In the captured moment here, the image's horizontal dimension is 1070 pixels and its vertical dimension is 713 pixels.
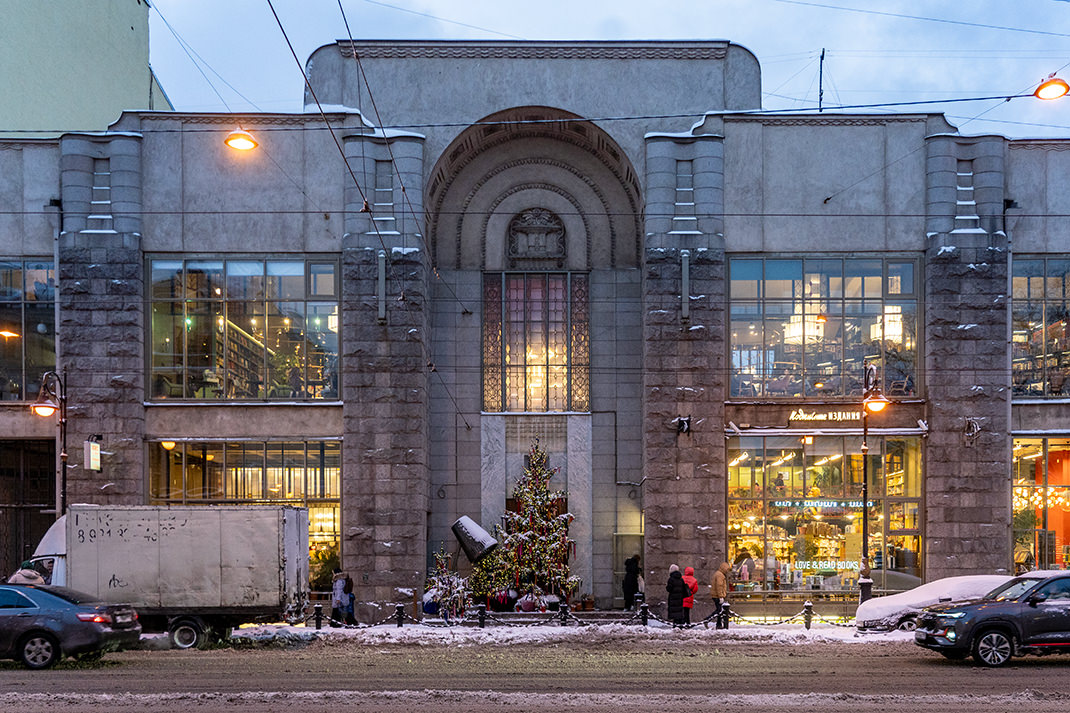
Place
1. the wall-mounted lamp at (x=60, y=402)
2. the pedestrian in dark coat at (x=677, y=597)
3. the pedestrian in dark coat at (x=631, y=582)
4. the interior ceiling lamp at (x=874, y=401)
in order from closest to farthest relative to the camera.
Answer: the interior ceiling lamp at (x=874, y=401)
the pedestrian in dark coat at (x=677, y=597)
the wall-mounted lamp at (x=60, y=402)
the pedestrian in dark coat at (x=631, y=582)

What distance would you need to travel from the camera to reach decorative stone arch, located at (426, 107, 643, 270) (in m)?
31.6

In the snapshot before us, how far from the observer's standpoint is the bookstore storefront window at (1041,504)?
28.6 metres

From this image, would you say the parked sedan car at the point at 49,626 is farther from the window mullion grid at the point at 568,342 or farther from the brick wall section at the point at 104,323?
the window mullion grid at the point at 568,342

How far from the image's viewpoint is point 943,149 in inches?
1137

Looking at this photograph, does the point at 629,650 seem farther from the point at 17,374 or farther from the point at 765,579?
the point at 17,374

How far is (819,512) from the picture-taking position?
28.8m

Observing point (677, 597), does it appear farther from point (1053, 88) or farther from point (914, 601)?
point (1053, 88)

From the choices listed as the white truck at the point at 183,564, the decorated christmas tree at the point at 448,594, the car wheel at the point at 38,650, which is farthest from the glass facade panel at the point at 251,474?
the car wheel at the point at 38,650

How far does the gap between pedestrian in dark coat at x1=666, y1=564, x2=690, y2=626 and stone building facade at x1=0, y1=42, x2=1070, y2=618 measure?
2570mm

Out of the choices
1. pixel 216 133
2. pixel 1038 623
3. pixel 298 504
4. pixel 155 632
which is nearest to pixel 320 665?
pixel 155 632

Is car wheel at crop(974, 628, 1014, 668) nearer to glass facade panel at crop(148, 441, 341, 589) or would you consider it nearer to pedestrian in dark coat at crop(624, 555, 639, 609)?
pedestrian in dark coat at crop(624, 555, 639, 609)

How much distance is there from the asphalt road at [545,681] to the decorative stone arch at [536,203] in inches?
554

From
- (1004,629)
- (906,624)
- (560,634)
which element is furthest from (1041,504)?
(560,634)

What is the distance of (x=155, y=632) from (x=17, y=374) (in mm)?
10783
